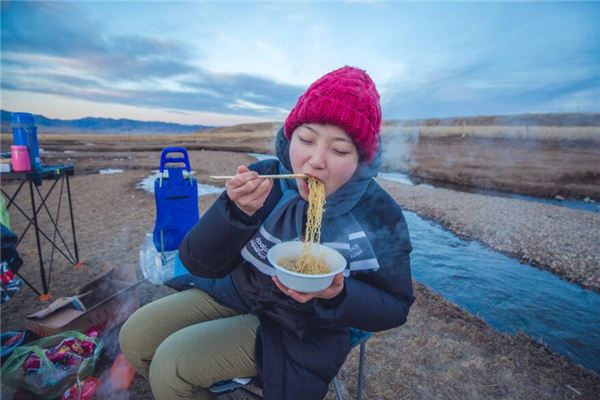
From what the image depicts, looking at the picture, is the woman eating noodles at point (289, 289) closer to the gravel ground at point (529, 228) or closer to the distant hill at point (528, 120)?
the gravel ground at point (529, 228)

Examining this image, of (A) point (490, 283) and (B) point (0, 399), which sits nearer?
(B) point (0, 399)

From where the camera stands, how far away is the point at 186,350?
1.74 metres

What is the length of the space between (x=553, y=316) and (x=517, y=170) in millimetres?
21223

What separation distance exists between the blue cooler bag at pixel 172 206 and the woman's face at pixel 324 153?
315 cm

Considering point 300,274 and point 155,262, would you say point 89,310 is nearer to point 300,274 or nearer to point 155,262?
point 155,262

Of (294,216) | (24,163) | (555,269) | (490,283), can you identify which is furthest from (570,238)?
(24,163)

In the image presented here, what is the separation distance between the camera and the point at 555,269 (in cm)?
679

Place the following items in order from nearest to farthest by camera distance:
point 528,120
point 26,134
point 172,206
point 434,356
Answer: point 434,356
point 26,134
point 172,206
point 528,120

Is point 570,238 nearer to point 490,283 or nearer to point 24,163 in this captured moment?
point 490,283

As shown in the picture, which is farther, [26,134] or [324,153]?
[26,134]

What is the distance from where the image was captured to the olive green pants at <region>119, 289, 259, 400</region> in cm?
169

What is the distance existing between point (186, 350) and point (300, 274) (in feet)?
3.12

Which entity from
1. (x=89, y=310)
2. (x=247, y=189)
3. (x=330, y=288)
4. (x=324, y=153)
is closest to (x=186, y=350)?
(x=330, y=288)

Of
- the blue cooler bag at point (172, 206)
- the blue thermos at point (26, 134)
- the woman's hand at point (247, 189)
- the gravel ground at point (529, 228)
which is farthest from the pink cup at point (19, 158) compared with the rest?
the gravel ground at point (529, 228)
